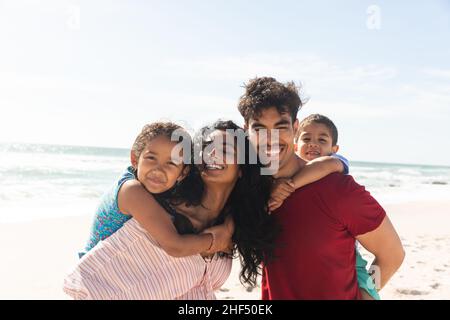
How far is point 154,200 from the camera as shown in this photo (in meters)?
2.46

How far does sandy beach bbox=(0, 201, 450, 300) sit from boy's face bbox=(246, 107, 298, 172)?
10.6 ft

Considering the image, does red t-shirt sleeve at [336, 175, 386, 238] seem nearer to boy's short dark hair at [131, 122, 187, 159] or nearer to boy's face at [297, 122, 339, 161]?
boy's short dark hair at [131, 122, 187, 159]

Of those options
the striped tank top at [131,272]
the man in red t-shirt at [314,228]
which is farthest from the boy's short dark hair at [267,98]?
the striped tank top at [131,272]

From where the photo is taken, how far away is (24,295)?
5.55 m

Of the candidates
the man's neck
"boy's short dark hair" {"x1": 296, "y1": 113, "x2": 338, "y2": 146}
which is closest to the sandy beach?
"boy's short dark hair" {"x1": 296, "y1": 113, "x2": 338, "y2": 146}

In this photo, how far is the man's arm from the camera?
2.51 meters

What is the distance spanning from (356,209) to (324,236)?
0.21 meters

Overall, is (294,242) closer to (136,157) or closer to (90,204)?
(136,157)

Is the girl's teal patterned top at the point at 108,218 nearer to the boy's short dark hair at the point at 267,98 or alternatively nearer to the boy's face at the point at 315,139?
the boy's short dark hair at the point at 267,98

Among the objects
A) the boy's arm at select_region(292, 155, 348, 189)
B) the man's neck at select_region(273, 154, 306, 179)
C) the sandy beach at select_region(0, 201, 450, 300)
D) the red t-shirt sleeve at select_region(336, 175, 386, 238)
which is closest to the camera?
the red t-shirt sleeve at select_region(336, 175, 386, 238)

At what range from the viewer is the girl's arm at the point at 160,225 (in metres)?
2.38

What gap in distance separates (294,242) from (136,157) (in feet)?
3.56
